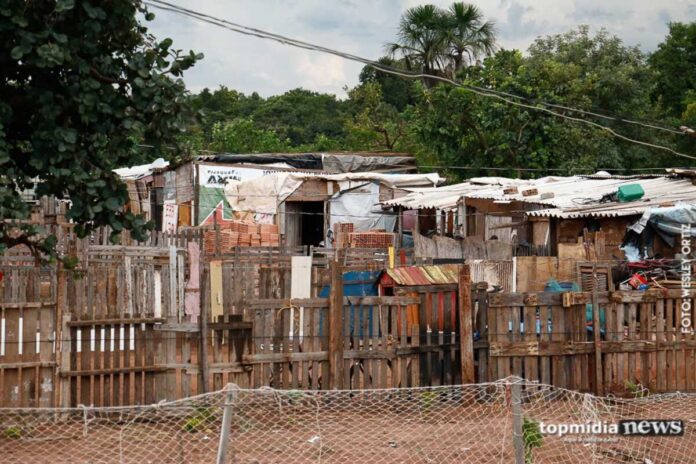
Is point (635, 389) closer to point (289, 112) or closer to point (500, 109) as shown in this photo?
point (500, 109)

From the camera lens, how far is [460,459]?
8516mm

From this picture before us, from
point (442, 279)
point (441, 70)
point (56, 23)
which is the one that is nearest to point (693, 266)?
point (442, 279)

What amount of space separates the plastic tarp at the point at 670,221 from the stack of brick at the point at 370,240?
327 inches

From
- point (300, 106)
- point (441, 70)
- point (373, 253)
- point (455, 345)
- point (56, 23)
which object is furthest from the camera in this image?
point (300, 106)

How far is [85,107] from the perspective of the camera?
22.2 feet

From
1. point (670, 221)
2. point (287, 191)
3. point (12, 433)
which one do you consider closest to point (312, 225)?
point (287, 191)

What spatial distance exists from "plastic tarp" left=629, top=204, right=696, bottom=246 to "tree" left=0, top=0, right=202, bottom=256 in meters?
13.0

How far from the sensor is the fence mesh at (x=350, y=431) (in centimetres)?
844

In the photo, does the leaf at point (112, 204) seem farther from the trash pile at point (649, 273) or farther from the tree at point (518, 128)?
the tree at point (518, 128)

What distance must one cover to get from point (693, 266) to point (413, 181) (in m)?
14.9

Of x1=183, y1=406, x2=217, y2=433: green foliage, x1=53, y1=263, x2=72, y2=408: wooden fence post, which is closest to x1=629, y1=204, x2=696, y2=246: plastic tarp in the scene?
x1=183, y1=406, x2=217, y2=433: green foliage

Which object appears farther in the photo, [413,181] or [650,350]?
[413,181]

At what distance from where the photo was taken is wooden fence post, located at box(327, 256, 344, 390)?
1048 cm

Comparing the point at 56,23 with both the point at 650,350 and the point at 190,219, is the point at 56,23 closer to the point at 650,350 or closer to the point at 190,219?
the point at 650,350
